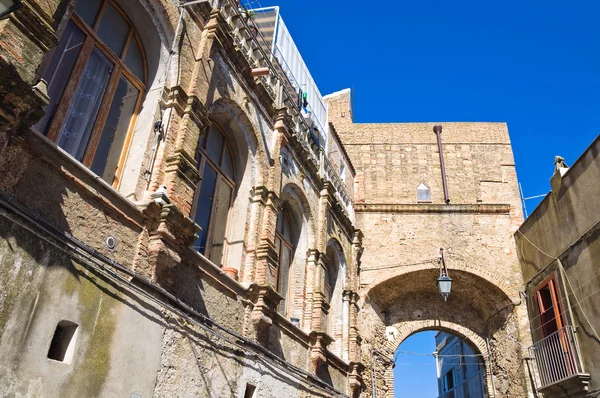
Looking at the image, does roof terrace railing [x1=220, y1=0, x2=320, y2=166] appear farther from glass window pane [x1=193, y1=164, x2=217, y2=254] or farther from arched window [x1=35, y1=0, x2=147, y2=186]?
arched window [x1=35, y1=0, x2=147, y2=186]

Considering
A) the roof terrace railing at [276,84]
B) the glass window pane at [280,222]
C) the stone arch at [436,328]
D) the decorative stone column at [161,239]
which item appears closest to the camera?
the decorative stone column at [161,239]

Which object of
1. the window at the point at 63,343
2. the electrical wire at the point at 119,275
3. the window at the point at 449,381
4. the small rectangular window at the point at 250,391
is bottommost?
the window at the point at 63,343

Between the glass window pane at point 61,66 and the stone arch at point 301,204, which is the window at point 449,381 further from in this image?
the glass window pane at point 61,66

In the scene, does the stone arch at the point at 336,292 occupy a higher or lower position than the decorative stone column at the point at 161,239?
higher

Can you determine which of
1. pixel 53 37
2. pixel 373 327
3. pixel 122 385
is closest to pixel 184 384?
pixel 122 385

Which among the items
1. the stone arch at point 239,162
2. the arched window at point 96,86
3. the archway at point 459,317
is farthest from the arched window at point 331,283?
the arched window at point 96,86

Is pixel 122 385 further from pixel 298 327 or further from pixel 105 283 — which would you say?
pixel 298 327

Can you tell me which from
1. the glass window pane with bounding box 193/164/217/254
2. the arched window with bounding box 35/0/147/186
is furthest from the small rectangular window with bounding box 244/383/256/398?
the arched window with bounding box 35/0/147/186

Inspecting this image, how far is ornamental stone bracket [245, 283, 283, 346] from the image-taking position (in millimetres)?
8172

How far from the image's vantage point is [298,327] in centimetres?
1009

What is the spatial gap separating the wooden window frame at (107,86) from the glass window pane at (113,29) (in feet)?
0.16

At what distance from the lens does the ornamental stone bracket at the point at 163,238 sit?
609 centimetres

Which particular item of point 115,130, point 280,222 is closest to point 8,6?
point 115,130

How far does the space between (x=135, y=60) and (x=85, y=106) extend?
134cm
